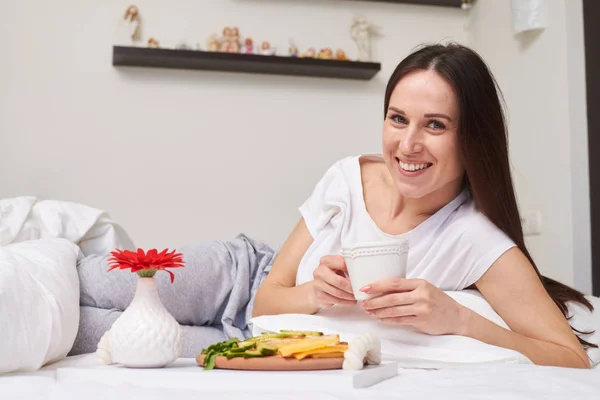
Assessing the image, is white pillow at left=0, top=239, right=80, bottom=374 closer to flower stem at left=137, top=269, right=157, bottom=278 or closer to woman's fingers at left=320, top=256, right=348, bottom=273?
flower stem at left=137, top=269, right=157, bottom=278

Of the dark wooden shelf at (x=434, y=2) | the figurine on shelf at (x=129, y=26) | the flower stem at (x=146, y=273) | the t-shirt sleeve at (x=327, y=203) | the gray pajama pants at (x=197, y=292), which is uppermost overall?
the dark wooden shelf at (x=434, y=2)

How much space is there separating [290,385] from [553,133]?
98.6 inches

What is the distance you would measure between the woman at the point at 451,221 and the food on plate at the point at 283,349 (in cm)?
27

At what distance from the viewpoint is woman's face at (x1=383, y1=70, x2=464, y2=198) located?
1.49 meters

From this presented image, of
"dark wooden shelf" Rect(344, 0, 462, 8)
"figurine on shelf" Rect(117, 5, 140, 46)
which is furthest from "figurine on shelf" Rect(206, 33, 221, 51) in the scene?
"dark wooden shelf" Rect(344, 0, 462, 8)

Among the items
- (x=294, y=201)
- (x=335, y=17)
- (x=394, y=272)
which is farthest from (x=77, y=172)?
(x=394, y=272)

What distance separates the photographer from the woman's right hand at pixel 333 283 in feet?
4.33

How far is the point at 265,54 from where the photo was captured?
140 inches

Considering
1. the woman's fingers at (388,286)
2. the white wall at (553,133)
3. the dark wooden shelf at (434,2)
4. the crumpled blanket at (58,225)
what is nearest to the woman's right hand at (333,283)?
the woman's fingers at (388,286)

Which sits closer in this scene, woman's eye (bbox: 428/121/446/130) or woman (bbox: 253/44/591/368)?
woman (bbox: 253/44/591/368)

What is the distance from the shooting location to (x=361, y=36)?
373 cm

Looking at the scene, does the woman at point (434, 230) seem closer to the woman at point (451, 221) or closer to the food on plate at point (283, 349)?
the woman at point (451, 221)

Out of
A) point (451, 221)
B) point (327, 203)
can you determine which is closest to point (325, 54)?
point (327, 203)

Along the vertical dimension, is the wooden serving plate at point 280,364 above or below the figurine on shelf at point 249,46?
below
